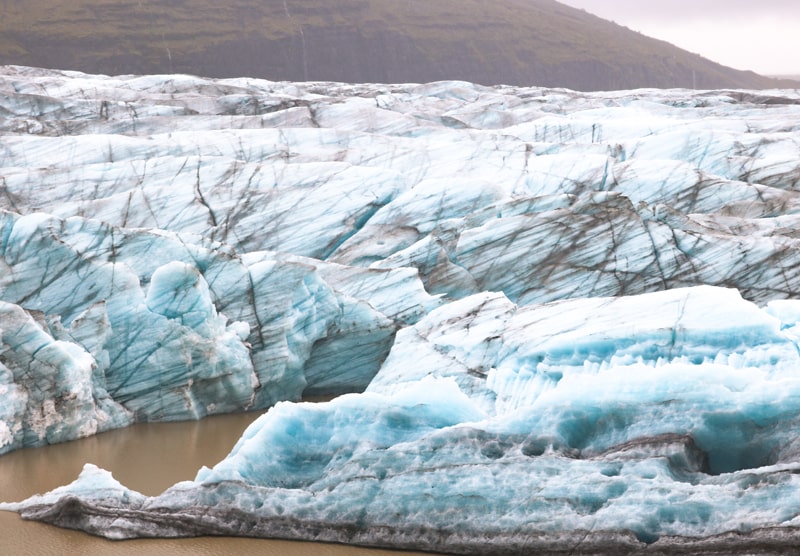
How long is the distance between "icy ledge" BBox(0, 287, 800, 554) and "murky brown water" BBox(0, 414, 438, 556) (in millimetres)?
149

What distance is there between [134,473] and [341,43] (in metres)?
80.9

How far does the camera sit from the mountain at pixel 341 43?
7550 cm

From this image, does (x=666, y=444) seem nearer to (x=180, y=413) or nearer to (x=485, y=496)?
(x=485, y=496)

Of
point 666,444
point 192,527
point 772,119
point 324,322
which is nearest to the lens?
point 666,444

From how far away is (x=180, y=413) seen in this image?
42.5 feet

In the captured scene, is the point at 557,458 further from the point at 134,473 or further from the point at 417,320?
the point at 417,320

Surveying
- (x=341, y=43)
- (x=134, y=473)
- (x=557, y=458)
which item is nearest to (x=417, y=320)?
(x=134, y=473)

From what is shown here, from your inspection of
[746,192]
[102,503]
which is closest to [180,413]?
[102,503]

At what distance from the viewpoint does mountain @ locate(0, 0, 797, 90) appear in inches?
2972

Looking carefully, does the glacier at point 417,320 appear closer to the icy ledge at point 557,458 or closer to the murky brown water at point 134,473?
the icy ledge at point 557,458

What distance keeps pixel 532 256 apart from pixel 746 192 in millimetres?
5480

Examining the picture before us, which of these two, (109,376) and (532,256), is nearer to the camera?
(109,376)

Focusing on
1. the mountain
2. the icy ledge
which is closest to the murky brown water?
the icy ledge

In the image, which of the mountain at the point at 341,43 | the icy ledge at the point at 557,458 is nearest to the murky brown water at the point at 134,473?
the icy ledge at the point at 557,458
